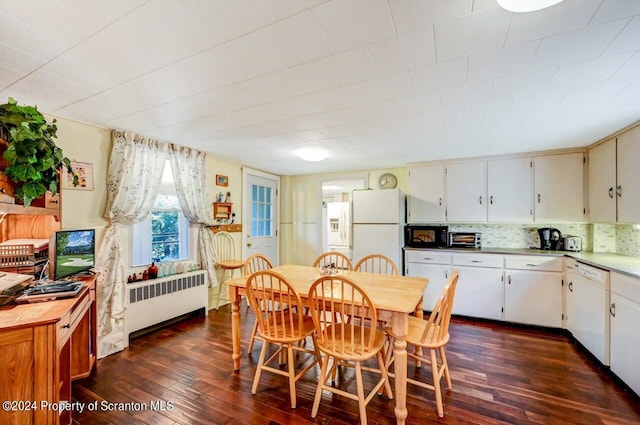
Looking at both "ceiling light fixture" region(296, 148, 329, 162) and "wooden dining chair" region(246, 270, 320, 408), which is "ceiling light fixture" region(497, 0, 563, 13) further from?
"ceiling light fixture" region(296, 148, 329, 162)

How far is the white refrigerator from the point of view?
377cm

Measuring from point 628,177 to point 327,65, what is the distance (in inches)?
118

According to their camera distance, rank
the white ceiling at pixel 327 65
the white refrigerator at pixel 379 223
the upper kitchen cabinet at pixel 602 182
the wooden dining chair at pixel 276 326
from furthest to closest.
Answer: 1. the white refrigerator at pixel 379 223
2. the upper kitchen cabinet at pixel 602 182
3. the wooden dining chair at pixel 276 326
4. the white ceiling at pixel 327 65

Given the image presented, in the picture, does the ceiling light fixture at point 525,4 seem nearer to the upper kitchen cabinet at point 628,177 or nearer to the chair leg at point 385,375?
the chair leg at point 385,375

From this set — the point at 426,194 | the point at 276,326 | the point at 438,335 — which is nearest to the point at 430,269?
the point at 426,194

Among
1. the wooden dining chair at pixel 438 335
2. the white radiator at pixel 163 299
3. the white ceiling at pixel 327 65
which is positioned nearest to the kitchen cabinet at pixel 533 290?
the white ceiling at pixel 327 65

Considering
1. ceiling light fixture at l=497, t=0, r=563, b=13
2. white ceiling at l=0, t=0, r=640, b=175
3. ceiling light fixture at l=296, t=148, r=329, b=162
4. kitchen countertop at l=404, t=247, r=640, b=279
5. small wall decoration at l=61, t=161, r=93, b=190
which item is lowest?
→ kitchen countertop at l=404, t=247, r=640, b=279

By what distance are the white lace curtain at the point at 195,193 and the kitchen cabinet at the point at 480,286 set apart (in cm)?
329

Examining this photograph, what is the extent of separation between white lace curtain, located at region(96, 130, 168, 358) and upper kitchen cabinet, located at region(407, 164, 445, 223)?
11.4 feet

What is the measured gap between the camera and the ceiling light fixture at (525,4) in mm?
990

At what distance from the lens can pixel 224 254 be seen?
13.4ft

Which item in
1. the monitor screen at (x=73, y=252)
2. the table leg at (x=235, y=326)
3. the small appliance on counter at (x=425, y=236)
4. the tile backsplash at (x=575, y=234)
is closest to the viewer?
the monitor screen at (x=73, y=252)

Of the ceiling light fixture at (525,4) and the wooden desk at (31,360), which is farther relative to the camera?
the wooden desk at (31,360)

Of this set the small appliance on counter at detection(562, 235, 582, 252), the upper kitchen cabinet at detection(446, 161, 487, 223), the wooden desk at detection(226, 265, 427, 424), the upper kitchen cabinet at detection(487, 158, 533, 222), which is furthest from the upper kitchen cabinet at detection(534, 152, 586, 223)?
the wooden desk at detection(226, 265, 427, 424)
